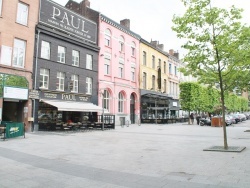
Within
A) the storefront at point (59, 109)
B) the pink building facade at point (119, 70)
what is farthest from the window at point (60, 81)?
the pink building facade at point (119, 70)

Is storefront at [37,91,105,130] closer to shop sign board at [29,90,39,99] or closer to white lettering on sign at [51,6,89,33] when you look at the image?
shop sign board at [29,90,39,99]

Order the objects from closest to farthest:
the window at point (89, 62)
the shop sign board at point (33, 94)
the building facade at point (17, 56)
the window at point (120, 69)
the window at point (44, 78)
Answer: the building facade at point (17, 56), the shop sign board at point (33, 94), the window at point (44, 78), the window at point (89, 62), the window at point (120, 69)

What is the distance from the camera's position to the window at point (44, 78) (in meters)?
22.7

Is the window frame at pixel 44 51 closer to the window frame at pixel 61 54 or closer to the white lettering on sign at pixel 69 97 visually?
the window frame at pixel 61 54

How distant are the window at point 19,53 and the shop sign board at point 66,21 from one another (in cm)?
322

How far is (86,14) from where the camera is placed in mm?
30703

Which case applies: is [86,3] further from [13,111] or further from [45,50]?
[13,111]

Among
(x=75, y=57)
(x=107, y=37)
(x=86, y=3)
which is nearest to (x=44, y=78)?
(x=75, y=57)

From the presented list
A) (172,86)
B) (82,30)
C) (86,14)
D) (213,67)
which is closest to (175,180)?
(213,67)

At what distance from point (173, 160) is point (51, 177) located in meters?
4.45

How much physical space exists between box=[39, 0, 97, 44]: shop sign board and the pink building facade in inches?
70.7

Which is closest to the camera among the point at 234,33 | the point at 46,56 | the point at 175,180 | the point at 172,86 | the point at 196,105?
the point at 175,180

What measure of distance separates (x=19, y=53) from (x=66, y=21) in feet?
23.1

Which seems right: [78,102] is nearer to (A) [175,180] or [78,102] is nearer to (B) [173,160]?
(B) [173,160]
